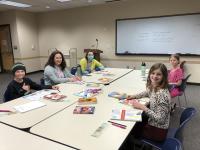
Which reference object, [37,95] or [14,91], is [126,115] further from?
[14,91]

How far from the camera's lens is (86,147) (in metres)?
1.13

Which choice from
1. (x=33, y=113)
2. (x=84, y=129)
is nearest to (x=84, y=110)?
(x=84, y=129)

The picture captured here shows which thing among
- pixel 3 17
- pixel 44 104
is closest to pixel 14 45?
pixel 3 17

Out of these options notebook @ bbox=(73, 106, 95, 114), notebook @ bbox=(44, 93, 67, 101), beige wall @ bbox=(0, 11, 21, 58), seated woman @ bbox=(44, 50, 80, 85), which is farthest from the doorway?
notebook @ bbox=(73, 106, 95, 114)

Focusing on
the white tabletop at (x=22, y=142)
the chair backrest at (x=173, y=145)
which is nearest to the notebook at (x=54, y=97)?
the white tabletop at (x=22, y=142)

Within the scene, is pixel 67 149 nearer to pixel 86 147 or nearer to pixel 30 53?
pixel 86 147

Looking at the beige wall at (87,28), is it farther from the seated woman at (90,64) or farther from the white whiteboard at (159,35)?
the seated woman at (90,64)

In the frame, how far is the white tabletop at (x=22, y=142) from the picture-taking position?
113 cm

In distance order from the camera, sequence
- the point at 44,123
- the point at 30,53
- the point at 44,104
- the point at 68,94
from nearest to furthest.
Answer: the point at 44,123 < the point at 44,104 < the point at 68,94 < the point at 30,53

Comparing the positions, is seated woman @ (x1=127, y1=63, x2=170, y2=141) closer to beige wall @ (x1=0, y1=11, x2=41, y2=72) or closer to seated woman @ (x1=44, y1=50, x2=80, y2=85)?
seated woman @ (x1=44, y1=50, x2=80, y2=85)

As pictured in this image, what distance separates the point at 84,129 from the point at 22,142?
444mm

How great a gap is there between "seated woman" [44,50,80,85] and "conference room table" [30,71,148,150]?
3.94 feet

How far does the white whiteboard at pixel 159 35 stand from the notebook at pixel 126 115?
423 cm

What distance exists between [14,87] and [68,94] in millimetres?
718
